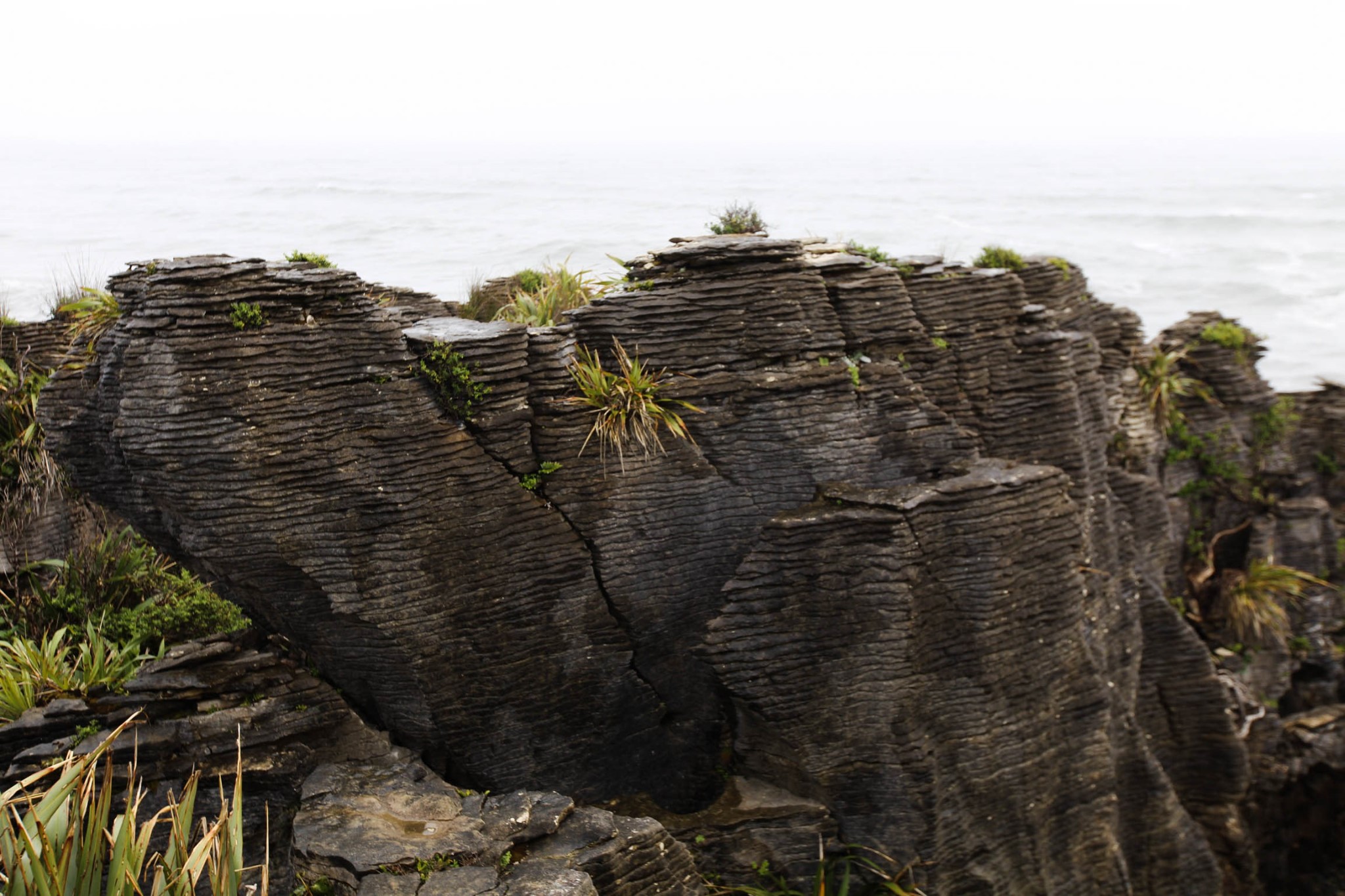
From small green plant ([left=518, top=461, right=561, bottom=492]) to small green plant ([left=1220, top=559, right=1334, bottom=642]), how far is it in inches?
475

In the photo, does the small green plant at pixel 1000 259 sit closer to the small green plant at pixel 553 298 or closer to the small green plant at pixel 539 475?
the small green plant at pixel 553 298

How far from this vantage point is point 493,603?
29.3 ft

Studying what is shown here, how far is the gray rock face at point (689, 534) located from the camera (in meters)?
8.02

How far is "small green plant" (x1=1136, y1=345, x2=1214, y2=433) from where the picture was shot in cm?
1490

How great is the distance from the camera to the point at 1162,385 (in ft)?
48.7

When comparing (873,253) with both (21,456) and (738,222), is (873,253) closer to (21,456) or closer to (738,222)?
(738,222)

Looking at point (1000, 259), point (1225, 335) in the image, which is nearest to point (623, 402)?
point (1000, 259)

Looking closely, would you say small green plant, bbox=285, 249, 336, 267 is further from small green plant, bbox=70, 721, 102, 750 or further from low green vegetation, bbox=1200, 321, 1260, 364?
low green vegetation, bbox=1200, 321, 1260, 364

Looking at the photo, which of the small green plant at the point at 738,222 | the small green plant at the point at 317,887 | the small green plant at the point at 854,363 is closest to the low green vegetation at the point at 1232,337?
the small green plant at the point at 738,222

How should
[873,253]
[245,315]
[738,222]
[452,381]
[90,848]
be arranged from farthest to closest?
[738,222]
[873,253]
[452,381]
[245,315]
[90,848]

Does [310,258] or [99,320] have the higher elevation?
[310,258]

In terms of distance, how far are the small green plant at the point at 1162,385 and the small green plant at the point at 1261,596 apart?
9.16 ft

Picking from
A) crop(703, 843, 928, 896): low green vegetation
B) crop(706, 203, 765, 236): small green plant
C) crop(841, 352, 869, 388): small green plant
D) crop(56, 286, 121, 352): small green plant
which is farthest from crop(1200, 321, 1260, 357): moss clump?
crop(56, 286, 121, 352): small green plant

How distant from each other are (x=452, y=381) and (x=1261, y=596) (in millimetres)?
13615
